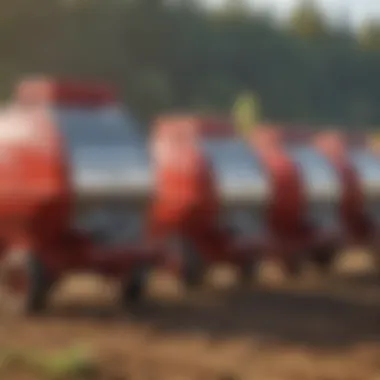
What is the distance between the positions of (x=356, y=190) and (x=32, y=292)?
670 cm

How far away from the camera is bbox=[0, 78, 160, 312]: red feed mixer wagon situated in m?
12.3

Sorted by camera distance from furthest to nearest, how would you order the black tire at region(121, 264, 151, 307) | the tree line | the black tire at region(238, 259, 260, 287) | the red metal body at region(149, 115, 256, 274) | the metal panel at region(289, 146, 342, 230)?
the tree line < the metal panel at region(289, 146, 342, 230) < the black tire at region(238, 259, 260, 287) < the red metal body at region(149, 115, 256, 274) < the black tire at region(121, 264, 151, 307)

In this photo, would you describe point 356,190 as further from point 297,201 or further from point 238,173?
point 238,173

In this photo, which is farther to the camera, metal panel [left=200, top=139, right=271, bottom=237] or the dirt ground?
metal panel [left=200, top=139, right=271, bottom=237]

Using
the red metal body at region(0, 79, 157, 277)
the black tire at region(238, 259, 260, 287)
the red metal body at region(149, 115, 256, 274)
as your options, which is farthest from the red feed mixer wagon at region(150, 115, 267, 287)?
the red metal body at region(0, 79, 157, 277)

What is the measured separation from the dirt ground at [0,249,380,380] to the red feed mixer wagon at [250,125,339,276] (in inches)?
23.1

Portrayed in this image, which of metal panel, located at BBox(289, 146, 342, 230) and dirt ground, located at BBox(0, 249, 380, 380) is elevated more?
metal panel, located at BBox(289, 146, 342, 230)

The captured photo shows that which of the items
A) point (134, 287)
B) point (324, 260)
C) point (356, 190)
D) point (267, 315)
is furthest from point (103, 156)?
point (324, 260)

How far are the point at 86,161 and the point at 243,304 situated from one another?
2.75m

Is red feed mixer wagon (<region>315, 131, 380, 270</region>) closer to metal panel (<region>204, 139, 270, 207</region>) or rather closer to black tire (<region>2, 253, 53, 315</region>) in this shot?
metal panel (<region>204, 139, 270, 207</region>)

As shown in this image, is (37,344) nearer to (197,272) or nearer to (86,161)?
(86,161)

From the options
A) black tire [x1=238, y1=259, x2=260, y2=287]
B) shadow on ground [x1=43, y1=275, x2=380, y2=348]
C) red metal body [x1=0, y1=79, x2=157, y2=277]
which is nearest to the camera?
shadow on ground [x1=43, y1=275, x2=380, y2=348]

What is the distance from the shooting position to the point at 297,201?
637 inches

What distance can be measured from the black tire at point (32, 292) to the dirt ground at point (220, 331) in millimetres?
220
